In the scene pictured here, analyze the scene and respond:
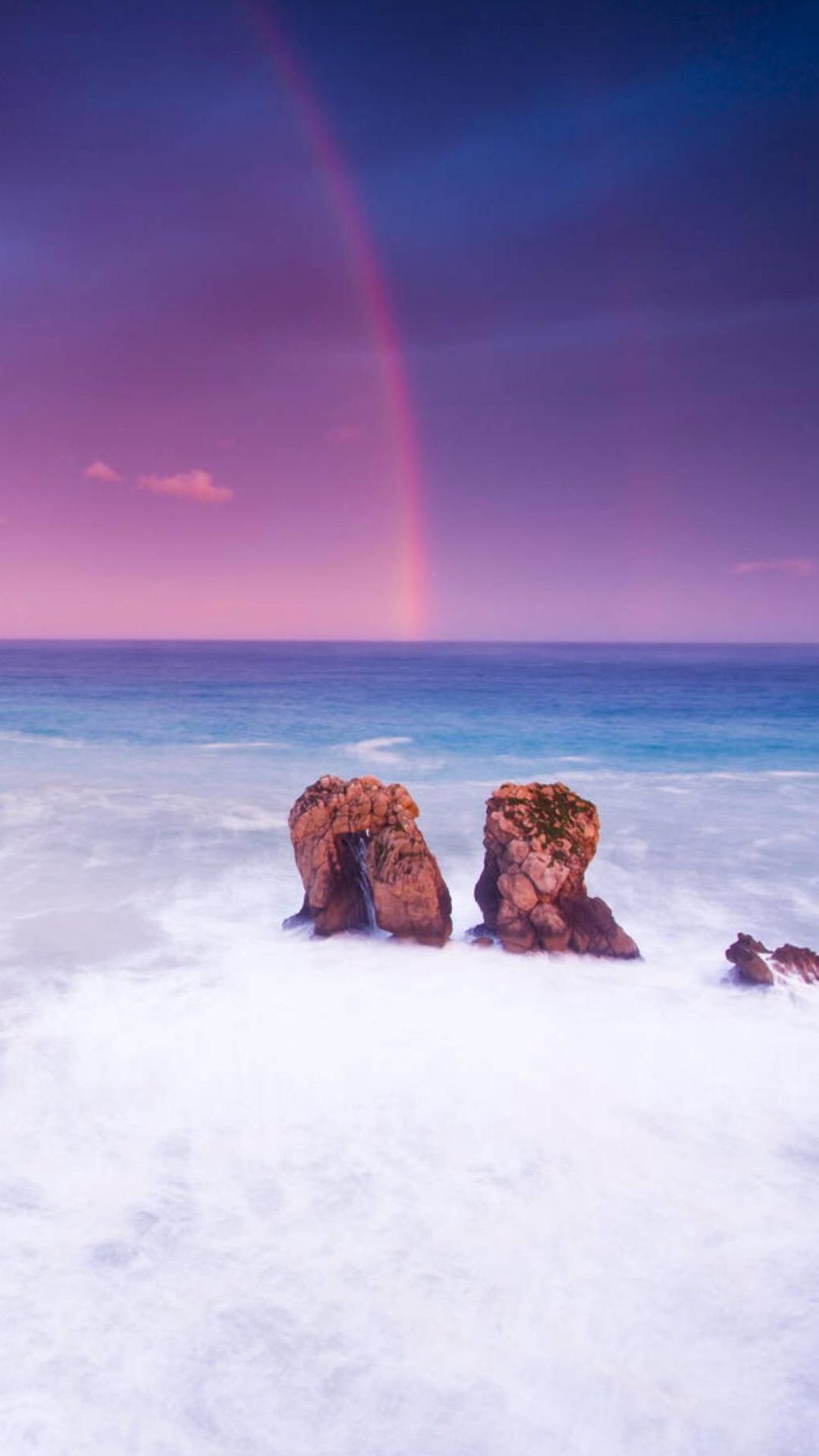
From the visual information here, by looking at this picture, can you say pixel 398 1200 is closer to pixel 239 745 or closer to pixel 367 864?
pixel 367 864

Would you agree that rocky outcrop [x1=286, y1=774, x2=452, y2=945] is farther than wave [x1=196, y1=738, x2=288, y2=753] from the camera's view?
No

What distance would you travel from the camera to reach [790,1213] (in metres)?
6.80

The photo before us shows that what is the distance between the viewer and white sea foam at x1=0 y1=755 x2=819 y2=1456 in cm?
513

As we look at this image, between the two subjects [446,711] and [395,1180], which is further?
[446,711]

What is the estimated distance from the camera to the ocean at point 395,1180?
5.16 meters

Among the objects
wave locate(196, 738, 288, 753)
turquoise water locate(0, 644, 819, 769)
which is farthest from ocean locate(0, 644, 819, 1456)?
turquoise water locate(0, 644, 819, 769)

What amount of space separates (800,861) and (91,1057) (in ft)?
48.8

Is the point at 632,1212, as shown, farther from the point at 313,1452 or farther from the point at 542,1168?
the point at 313,1452

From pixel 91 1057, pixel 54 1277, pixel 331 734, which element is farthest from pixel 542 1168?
pixel 331 734

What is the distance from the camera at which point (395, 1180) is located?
7.14 metres

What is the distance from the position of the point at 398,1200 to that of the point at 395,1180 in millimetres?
246

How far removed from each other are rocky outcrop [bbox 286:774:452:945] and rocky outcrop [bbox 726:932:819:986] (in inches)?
146

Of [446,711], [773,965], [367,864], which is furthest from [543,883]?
[446,711]

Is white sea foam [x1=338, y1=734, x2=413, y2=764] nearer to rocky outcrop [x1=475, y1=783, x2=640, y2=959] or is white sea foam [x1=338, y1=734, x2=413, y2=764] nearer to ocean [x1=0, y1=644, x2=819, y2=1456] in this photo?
ocean [x1=0, y1=644, x2=819, y2=1456]
